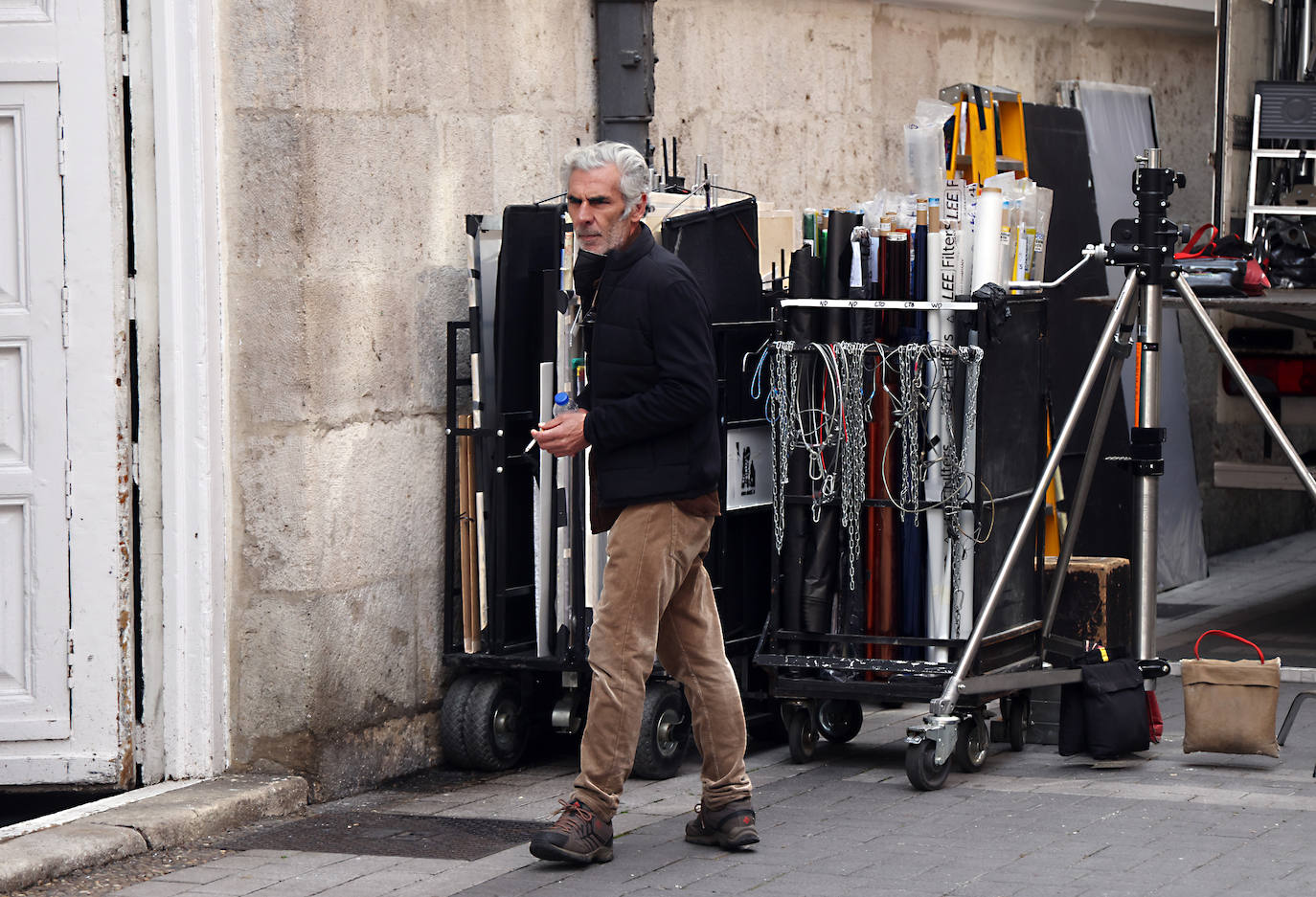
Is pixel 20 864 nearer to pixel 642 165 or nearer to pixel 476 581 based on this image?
pixel 476 581

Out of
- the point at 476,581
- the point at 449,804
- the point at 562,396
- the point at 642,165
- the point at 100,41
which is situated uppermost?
the point at 100,41

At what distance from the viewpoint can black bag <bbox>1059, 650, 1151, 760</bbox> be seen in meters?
6.56

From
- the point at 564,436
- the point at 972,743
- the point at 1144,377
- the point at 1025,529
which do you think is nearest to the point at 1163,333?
the point at 1144,377

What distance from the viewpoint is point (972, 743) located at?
6645mm

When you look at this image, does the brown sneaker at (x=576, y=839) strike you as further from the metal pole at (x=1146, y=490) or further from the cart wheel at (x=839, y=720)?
the metal pole at (x=1146, y=490)

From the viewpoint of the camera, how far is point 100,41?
6.10m

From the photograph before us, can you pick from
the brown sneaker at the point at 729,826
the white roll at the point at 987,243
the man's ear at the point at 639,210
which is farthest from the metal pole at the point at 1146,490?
the man's ear at the point at 639,210

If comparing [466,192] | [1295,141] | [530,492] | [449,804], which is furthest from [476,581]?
[1295,141]

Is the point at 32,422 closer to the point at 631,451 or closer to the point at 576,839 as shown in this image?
the point at 631,451

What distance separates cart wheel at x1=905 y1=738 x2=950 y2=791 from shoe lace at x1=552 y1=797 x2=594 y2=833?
1272mm

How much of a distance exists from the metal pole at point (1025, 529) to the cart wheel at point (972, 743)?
0.17 meters

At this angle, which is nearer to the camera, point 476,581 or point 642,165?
point 642,165

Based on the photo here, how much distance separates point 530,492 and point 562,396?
136 centimetres

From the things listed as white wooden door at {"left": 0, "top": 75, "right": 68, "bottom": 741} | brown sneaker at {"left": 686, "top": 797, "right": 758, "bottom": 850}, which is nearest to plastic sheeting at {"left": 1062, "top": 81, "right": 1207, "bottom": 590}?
brown sneaker at {"left": 686, "top": 797, "right": 758, "bottom": 850}
